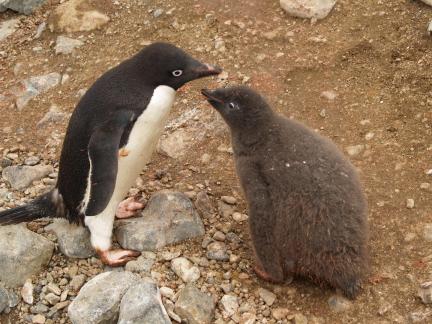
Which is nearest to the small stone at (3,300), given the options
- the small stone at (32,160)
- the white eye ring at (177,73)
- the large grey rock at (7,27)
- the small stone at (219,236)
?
the small stone at (219,236)

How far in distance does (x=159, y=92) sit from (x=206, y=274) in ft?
3.47

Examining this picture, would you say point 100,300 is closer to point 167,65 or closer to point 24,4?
point 167,65

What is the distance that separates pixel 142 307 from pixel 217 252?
0.70 meters

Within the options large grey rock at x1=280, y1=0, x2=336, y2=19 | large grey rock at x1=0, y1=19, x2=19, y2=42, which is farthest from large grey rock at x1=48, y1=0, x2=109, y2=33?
large grey rock at x1=280, y1=0, x2=336, y2=19

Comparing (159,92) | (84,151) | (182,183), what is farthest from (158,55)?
Answer: (182,183)

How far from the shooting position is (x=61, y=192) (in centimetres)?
385

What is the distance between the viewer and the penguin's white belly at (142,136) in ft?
11.8

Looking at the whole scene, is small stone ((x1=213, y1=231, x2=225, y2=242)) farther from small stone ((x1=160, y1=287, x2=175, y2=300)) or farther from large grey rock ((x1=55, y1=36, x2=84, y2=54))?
large grey rock ((x1=55, y1=36, x2=84, y2=54))

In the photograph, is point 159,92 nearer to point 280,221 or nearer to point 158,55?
point 158,55

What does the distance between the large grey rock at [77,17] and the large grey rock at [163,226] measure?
89.9 inches

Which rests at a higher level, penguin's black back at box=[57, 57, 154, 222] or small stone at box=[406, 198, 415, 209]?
penguin's black back at box=[57, 57, 154, 222]

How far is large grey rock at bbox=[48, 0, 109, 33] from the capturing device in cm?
554

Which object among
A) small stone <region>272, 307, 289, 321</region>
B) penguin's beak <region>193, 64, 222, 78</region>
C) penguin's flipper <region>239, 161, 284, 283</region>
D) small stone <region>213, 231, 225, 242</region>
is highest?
penguin's beak <region>193, 64, 222, 78</region>

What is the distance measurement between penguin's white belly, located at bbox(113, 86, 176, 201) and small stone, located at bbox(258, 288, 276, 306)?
1.00 m
